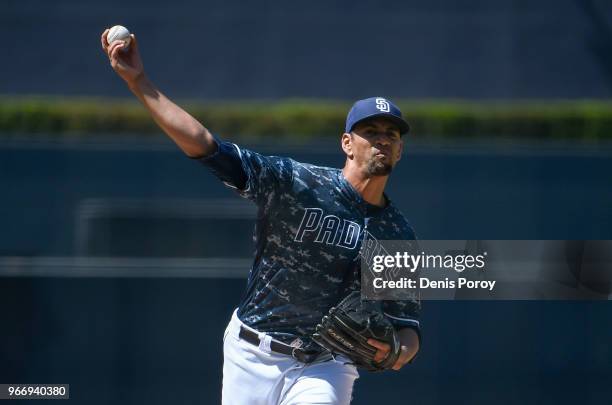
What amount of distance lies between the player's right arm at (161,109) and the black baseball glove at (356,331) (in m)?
0.82

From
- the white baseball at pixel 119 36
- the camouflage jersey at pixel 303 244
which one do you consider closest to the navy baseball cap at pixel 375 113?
the camouflage jersey at pixel 303 244

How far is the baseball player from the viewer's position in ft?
12.4

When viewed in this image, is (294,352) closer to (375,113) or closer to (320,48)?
(375,113)

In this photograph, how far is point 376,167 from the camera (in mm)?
3828

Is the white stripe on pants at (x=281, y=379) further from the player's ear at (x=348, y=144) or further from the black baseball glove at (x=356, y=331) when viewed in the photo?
the player's ear at (x=348, y=144)

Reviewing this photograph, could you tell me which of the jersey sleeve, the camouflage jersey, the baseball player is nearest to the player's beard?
the baseball player

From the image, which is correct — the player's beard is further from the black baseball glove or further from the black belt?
→ the black belt

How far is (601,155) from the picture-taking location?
6.19 m

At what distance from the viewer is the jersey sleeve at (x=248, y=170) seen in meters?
3.48

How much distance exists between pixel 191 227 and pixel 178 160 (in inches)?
21.4

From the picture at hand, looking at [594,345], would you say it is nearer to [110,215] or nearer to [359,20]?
[110,215]

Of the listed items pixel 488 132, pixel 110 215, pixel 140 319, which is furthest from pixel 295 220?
pixel 488 132

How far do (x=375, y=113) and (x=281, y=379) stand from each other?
1121 mm

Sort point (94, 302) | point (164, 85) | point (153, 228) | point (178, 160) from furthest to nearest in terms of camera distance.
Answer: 1. point (164, 85)
2. point (178, 160)
3. point (153, 228)
4. point (94, 302)
